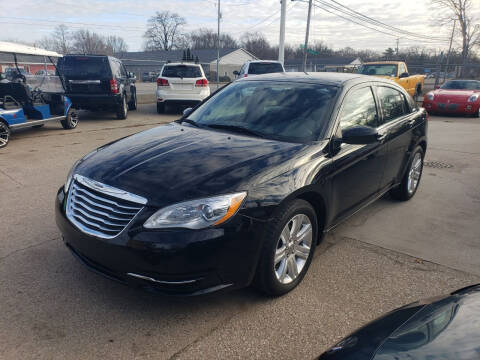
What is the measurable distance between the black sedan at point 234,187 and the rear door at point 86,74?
25.9 ft

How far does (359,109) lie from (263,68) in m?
12.2

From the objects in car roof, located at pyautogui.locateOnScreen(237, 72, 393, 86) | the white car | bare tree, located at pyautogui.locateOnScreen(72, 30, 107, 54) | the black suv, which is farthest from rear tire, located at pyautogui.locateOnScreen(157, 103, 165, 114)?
bare tree, located at pyautogui.locateOnScreen(72, 30, 107, 54)

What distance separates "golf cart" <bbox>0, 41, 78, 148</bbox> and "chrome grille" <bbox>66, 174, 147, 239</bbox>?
6.13 m

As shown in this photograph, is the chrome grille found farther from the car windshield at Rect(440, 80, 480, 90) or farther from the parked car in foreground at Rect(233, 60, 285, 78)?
the car windshield at Rect(440, 80, 480, 90)

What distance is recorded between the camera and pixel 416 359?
1.29 metres

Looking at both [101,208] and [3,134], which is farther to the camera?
[3,134]

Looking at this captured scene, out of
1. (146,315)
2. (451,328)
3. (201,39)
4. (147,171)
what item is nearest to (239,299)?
(146,315)

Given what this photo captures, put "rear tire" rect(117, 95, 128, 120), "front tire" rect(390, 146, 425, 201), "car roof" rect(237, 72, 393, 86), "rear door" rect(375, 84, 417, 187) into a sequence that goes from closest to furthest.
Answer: "car roof" rect(237, 72, 393, 86)
"rear door" rect(375, 84, 417, 187)
"front tire" rect(390, 146, 425, 201)
"rear tire" rect(117, 95, 128, 120)

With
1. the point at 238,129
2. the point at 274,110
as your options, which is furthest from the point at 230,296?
the point at 274,110

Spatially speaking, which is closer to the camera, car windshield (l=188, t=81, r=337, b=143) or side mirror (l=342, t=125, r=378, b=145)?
side mirror (l=342, t=125, r=378, b=145)

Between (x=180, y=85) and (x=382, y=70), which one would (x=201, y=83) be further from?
(x=382, y=70)

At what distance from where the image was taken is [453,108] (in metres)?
14.1

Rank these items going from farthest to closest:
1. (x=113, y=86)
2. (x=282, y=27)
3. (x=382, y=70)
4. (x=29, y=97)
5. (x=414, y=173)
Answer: (x=282, y=27) < (x=382, y=70) < (x=113, y=86) < (x=29, y=97) < (x=414, y=173)

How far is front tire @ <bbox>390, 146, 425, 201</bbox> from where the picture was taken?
496cm
